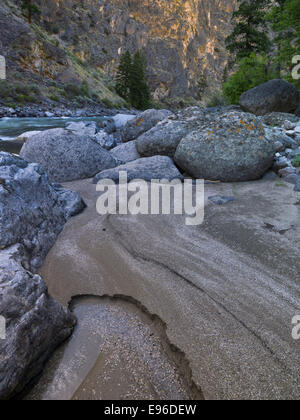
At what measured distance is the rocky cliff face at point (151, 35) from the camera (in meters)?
43.1

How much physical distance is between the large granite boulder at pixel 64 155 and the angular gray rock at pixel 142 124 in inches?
104

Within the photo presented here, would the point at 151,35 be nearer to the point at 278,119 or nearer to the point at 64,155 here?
the point at 278,119

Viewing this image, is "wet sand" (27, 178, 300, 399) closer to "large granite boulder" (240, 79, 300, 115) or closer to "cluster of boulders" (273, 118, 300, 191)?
"cluster of boulders" (273, 118, 300, 191)

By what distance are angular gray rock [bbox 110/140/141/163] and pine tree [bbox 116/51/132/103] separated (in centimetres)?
4052

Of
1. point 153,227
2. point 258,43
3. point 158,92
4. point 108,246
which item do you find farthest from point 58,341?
point 158,92

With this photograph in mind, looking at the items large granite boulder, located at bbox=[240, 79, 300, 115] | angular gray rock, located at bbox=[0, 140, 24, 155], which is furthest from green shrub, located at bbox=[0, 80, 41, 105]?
large granite boulder, located at bbox=[240, 79, 300, 115]

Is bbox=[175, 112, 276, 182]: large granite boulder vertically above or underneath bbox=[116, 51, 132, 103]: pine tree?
underneath

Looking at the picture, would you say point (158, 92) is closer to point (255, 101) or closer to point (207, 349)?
point (255, 101)

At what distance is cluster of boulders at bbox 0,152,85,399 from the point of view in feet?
3.15

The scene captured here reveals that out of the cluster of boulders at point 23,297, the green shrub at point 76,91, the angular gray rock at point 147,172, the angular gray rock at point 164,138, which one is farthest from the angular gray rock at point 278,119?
the green shrub at point 76,91

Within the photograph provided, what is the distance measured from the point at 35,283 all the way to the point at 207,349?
0.88 metres

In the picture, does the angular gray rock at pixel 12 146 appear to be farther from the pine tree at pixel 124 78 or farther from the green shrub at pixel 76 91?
the pine tree at pixel 124 78

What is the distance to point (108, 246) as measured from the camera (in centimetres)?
198

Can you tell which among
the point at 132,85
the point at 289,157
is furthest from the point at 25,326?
the point at 132,85
